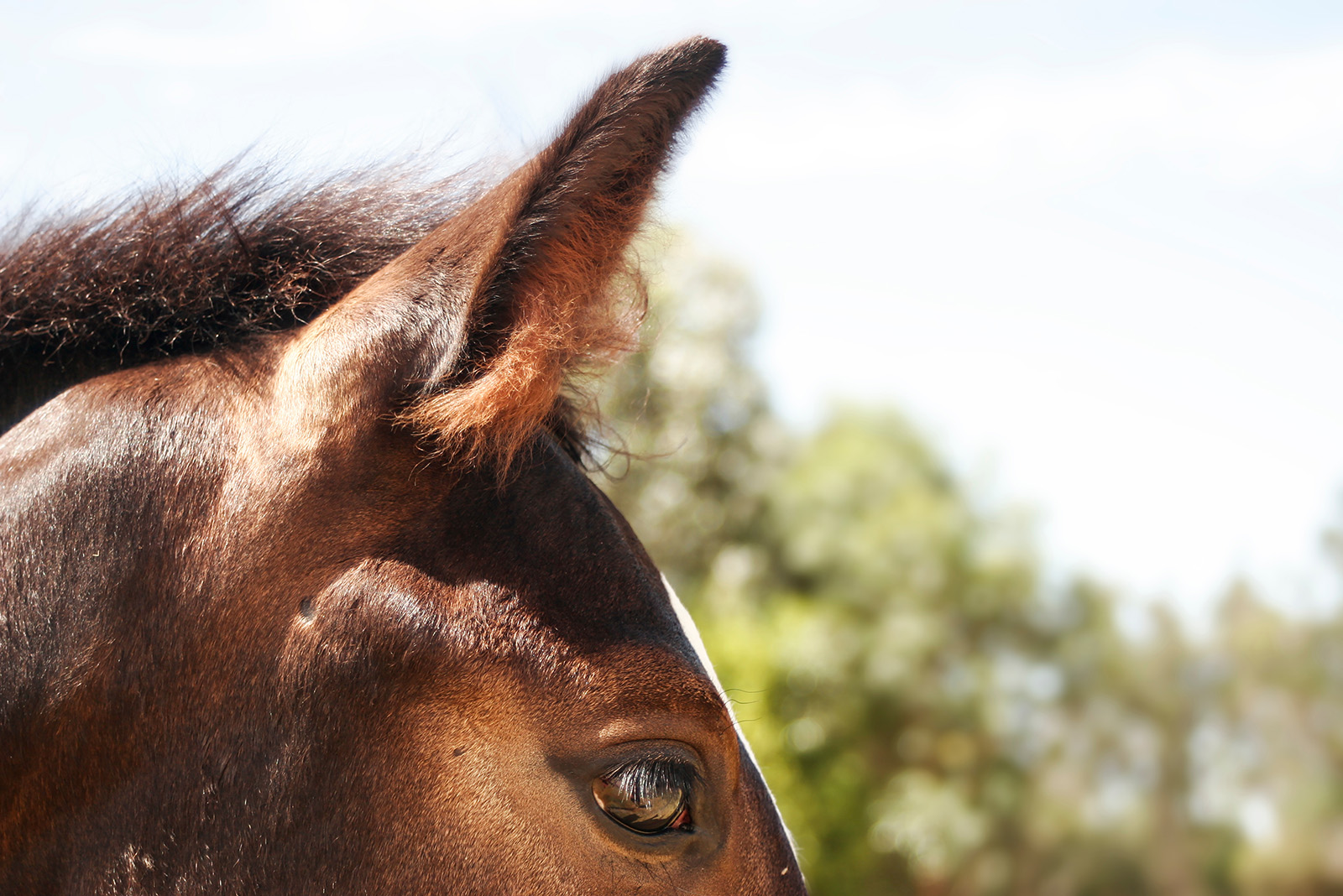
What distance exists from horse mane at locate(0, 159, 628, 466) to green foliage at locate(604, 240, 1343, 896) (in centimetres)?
1020

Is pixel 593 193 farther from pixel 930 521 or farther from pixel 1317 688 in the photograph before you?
pixel 1317 688

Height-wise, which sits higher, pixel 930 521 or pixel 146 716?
pixel 146 716

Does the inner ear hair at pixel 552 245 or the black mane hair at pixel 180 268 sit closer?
the inner ear hair at pixel 552 245

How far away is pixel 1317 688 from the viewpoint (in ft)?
72.3

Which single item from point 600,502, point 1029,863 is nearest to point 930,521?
point 1029,863

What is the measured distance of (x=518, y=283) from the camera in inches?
62.4

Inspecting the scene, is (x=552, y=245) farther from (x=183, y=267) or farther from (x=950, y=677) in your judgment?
(x=950, y=677)

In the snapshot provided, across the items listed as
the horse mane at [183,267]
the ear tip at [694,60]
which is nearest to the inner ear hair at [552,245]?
the ear tip at [694,60]

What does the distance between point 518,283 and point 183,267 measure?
70cm

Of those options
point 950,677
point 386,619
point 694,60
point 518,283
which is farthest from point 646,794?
point 950,677

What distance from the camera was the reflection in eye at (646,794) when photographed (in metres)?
1.54

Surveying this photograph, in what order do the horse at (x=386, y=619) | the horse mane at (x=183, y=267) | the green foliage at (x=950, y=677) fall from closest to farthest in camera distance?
the horse at (x=386, y=619)
the horse mane at (x=183, y=267)
the green foliage at (x=950, y=677)

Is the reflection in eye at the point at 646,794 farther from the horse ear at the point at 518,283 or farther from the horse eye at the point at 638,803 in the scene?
the horse ear at the point at 518,283

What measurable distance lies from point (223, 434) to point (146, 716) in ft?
1.38
